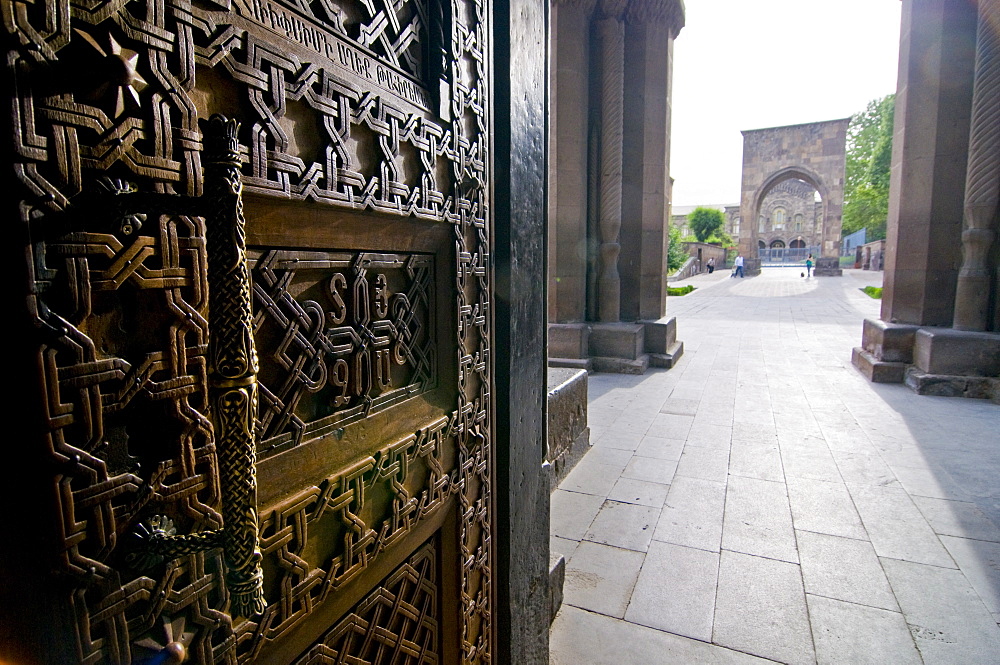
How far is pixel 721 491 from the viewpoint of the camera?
3812mm

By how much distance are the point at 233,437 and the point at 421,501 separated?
2.56 feet

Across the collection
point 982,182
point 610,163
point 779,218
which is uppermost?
point 779,218

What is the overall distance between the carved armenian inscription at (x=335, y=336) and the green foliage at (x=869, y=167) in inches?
1449

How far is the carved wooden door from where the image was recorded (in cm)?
58

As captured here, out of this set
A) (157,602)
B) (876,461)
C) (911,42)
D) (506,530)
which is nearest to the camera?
(157,602)

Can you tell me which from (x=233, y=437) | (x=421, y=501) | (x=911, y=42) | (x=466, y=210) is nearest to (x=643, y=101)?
(x=911, y=42)

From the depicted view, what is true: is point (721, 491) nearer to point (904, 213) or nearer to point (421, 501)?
point (421, 501)

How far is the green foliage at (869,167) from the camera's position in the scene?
30328mm

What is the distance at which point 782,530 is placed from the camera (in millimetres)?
3244

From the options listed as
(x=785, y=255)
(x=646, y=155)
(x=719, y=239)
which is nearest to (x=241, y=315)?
(x=646, y=155)

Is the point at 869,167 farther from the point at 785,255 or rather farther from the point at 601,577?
the point at 601,577

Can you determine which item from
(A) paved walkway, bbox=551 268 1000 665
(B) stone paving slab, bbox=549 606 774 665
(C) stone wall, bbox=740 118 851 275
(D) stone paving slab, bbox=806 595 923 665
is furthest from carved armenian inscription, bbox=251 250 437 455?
(C) stone wall, bbox=740 118 851 275

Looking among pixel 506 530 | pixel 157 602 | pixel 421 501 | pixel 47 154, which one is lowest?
pixel 506 530

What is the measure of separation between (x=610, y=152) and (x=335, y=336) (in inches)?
294
